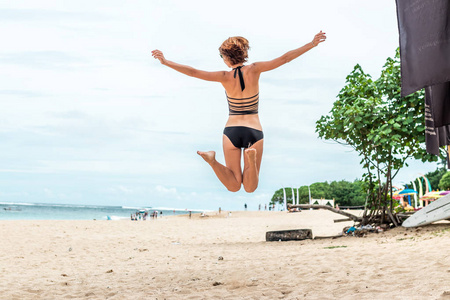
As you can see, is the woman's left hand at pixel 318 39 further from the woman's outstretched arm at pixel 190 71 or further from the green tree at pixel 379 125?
the green tree at pixel 379 125

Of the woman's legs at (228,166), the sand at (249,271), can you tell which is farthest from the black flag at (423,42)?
the sand at (249,271)

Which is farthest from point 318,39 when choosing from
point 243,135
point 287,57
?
point 243,135

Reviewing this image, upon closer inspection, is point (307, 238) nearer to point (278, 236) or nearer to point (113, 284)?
point (278, 236)

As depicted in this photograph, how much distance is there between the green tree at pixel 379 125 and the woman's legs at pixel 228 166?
351 inches

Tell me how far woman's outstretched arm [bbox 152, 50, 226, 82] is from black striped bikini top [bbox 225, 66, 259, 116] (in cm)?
13

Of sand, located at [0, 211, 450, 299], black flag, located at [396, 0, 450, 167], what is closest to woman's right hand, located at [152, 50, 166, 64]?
black flag, located at [396, 0, 450, 167]

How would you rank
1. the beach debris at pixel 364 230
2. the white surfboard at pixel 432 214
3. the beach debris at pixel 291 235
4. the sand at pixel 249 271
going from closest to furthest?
the sand at pixel 249 271 < the white surfboard at pixel 432 214 < the beach debris at pixel 364 230 < the beach debris at pixel 291 235

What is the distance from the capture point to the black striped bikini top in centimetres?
358

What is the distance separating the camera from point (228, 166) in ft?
12.5

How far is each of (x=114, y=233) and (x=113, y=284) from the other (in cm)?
1361

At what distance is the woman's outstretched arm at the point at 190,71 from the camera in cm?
365

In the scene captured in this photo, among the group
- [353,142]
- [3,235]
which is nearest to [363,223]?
[353,142]

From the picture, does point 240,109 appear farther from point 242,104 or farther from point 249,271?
point 249,271

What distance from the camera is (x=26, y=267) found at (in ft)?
40.7
